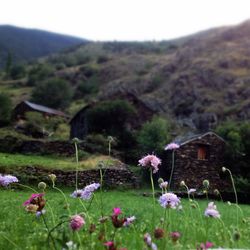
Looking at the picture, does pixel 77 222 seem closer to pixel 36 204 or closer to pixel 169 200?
pixel 36 204

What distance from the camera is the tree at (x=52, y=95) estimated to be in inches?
4129

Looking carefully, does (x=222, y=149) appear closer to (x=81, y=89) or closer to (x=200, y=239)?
(x=200, y=239)

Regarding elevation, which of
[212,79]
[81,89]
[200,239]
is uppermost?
[200,239]

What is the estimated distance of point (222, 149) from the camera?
45406mm

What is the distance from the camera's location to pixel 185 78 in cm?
10450

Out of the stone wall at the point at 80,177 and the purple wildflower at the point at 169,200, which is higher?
the purple wildflower at the point at 169,200

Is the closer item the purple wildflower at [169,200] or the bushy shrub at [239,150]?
the purple wildflower at [169,200]

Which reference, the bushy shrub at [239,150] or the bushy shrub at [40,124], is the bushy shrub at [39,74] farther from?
the bushy shrub at [239,150]

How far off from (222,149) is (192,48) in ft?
284

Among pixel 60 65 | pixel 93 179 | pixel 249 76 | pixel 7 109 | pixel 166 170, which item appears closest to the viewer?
pixel 93 179

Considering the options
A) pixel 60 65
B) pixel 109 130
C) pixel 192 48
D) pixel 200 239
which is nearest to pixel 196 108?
pixel 109 130

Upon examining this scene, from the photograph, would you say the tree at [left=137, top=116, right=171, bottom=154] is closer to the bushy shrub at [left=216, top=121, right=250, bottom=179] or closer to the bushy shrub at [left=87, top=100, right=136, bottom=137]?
the bushy shrub at [left=216, top=121, right=250, bottom=179]

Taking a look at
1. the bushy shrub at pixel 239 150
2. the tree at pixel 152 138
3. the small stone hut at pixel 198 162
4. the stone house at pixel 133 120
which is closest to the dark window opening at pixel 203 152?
the small stone hut at pixel 198 162

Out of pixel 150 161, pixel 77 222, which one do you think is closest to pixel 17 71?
pixel 150 161
